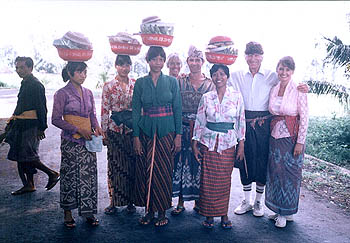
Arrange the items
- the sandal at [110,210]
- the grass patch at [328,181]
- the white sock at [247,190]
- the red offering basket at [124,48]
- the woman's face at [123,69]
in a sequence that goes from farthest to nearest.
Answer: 1. the grass patch at [328,181]
2. the white sock at [247,190]
3. the sandal at [110,210]
4. the woman's face at [123,69]
5. the red offering basket at [124,48]

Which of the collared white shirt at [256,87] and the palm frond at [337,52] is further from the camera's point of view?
the palm frond at [337,52]

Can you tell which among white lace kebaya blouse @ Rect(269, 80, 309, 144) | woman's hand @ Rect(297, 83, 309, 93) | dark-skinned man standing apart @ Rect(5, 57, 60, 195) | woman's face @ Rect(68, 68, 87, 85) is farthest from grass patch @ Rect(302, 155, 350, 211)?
dark-skinned man standing apart @ Rect(5, 57, 60, 195)

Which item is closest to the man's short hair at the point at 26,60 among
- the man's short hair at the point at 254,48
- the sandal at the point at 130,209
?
the sandal at the point at 130,209

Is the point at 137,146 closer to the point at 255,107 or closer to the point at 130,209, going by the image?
the point at 130,209

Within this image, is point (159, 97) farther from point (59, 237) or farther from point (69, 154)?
point (59, 237)

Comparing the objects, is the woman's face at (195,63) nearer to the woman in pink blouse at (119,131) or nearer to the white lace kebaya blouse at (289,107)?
the woman in pink blouse at (119,131)

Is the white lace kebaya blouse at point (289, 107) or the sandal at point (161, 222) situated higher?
the white lace kebaya blouse at point (289, 107)

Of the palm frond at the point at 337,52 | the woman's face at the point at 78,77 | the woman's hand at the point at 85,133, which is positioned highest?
the palm frond at the point at 337,52

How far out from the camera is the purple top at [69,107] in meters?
3.02

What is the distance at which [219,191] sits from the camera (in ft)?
10.5

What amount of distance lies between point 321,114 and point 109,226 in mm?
12444

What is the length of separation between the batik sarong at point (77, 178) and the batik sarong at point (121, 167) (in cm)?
32

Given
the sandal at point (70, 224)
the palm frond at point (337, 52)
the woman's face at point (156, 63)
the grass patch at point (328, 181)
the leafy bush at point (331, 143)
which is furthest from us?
the palm frond at point (337, 52)

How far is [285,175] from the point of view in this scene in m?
3.30
